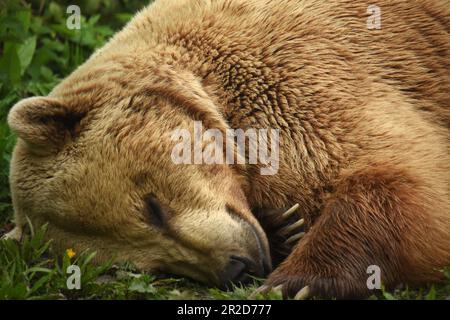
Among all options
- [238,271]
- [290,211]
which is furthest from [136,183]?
[290,211]

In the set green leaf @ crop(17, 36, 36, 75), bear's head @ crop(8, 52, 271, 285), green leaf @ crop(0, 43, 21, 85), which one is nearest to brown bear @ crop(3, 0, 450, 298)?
bear's head @ crop(8, 52, 271, 285)

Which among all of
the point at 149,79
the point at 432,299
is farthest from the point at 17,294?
the point at 432,299

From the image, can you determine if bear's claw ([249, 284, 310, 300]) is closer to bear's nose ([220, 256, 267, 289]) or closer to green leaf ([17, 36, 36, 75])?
bear's nose ([220, 256, 267, 289])

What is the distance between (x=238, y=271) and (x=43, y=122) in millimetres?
1541

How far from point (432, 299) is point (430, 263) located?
37 cm

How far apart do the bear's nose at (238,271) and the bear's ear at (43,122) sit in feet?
4.33

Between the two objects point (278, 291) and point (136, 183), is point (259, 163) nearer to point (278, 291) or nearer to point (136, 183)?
point (136, 183)

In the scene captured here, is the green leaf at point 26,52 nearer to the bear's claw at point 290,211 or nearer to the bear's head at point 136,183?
the bear's head at point 136,183

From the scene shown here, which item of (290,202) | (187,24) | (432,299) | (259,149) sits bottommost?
(432,299)

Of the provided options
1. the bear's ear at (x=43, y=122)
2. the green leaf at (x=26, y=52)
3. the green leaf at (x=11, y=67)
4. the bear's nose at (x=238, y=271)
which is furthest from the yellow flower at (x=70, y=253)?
the green leaf at (x=26, y=52)

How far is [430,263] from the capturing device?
16.7ft

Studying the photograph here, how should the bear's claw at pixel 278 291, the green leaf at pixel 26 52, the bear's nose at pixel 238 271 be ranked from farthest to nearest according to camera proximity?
the green leaf at pixel 26 52
the bear's nose at pixel 238 271
the bear's claw at pixel 278 291

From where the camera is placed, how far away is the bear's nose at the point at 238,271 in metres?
4.99

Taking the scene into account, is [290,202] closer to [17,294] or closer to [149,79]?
[149,79]
